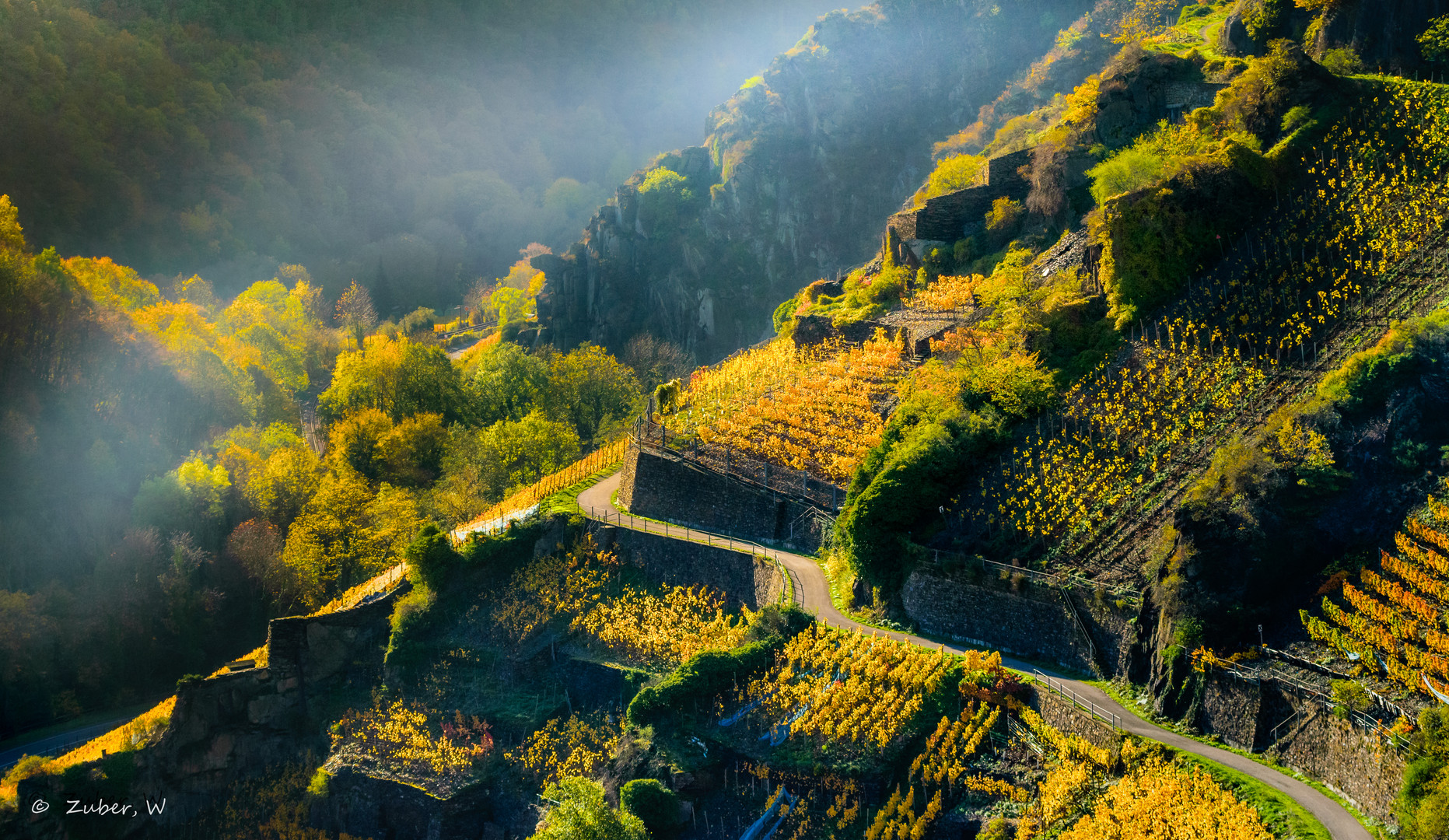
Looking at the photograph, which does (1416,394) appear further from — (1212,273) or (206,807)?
(206,807)

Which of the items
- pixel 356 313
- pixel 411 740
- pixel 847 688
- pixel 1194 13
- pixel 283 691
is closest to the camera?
pixel 847 688

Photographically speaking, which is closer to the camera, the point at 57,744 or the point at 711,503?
the point at 711,503

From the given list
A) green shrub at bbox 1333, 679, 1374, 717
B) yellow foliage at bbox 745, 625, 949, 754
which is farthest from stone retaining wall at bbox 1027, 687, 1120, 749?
green shrub at bbox 1333, 679, 1374, 717

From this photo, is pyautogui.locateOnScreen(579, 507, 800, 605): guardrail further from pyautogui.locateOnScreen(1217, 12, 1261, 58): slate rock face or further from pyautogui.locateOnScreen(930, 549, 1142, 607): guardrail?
pyautogui.locateOnScreen(1217, 12, 1261, 58): slate rock face

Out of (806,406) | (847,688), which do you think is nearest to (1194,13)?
(806,406)

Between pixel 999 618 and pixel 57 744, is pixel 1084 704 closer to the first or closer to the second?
pixel 999 618

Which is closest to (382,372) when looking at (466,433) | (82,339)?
(466,433)

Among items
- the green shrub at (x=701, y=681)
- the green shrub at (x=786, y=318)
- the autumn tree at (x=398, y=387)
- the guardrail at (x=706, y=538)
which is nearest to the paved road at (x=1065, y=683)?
the guardrail at (x=706, y=538)
